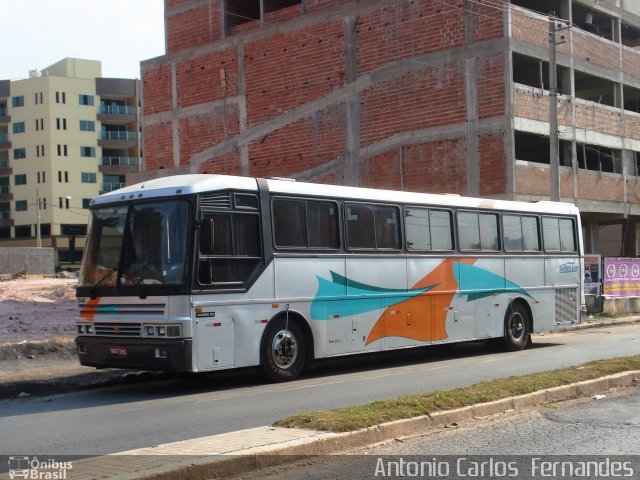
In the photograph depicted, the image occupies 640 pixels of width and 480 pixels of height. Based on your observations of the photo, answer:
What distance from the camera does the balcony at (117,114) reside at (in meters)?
93.2

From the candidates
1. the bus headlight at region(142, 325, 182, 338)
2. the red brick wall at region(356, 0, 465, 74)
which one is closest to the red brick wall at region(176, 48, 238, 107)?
the red brick wall at region(356, 0, 465, 74)

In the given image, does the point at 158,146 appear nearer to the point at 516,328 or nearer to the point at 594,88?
the point at 594,88

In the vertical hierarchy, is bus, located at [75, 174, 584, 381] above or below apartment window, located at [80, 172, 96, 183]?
below

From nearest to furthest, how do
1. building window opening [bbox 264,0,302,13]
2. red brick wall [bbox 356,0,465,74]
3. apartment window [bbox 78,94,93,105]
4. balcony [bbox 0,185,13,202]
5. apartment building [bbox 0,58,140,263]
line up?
red brick wall [bbox 356,0,465,74] → building window opening [bbox 264,0,302,13] → apartment building [bbox 0,58,140,263] → balcony [bbox 0,185,13,202] → apartment window [bbox 78,94,93,105]

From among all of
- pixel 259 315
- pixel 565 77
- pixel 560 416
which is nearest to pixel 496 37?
pixel 565 77

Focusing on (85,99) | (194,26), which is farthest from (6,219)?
(194,26)

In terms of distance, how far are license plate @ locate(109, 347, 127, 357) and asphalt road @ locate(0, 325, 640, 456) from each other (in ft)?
2.13

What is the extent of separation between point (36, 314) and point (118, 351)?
11.7 metres

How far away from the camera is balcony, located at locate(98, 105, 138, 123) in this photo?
93.2m

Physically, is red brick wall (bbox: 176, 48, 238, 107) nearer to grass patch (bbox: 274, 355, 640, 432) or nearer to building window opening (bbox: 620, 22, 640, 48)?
building window opening (bbox: 620, 22, 640, 48)

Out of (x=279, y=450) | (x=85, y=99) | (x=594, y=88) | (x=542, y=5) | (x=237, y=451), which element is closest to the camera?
(x=237, y=451)

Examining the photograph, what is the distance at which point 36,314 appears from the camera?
23203mm

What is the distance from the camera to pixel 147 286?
41.0 ft

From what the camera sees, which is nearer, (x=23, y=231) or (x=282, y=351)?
(x=282, y=351)
